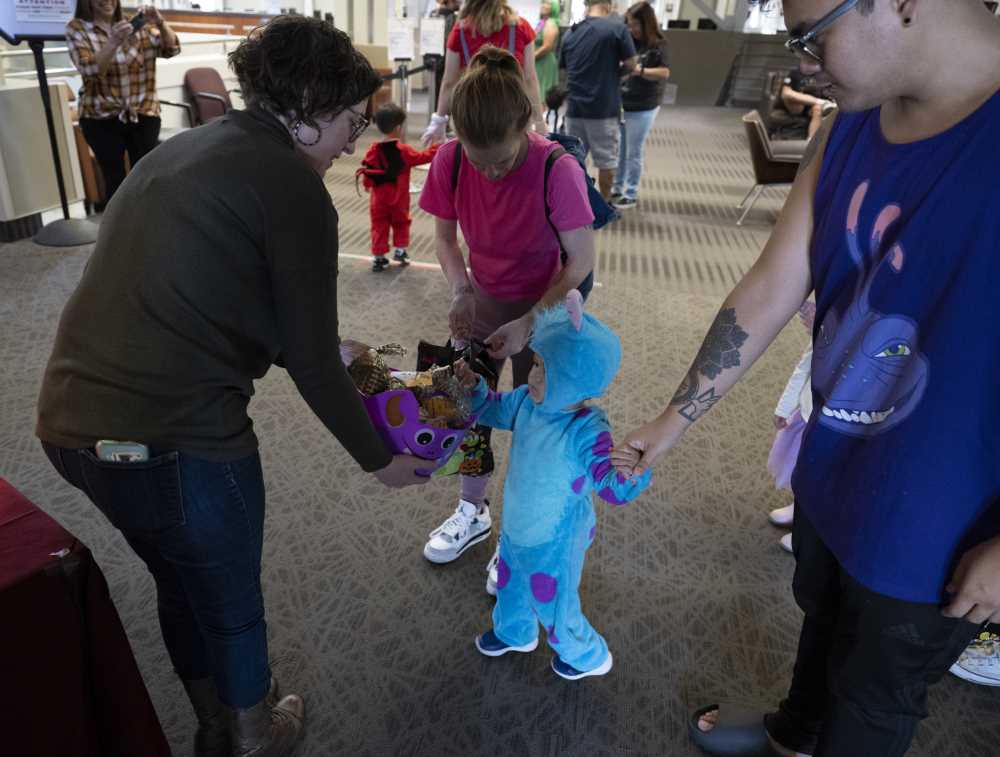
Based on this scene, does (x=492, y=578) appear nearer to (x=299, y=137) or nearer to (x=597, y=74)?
(x=299, y=137)

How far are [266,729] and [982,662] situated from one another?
1.84 metres

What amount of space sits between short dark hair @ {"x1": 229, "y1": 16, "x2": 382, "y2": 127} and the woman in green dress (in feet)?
18.2

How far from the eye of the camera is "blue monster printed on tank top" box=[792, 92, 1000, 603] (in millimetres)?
917

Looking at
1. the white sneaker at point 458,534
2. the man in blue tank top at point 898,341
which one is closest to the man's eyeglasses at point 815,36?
the man in blue tank top at point 898,341

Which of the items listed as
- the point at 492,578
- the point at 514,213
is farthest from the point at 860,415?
the point at 492,578

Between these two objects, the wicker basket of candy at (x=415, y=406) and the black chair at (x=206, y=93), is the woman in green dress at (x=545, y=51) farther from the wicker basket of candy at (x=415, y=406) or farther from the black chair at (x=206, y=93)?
the wicker basket of candy at (x=415, y=406)

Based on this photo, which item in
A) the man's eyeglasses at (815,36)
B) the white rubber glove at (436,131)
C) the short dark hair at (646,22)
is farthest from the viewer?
the short dark hair at (646,22)

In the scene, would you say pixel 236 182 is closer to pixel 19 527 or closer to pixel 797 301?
pixel 19 527

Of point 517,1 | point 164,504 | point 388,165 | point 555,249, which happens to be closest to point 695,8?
point 517,1

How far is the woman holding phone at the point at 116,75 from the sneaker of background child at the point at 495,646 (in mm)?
3935

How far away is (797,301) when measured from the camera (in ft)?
4.33

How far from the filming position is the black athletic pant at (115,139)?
15.1 feet

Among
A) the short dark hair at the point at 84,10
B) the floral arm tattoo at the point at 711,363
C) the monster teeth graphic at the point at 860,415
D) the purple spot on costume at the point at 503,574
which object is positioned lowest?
the purple spot on costume at the point at 503,574

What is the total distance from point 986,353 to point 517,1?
646 cm
